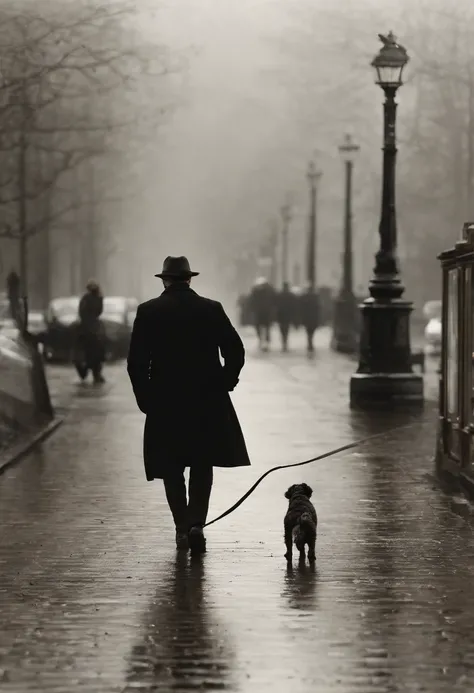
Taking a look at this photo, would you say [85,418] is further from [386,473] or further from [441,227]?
[441,227]

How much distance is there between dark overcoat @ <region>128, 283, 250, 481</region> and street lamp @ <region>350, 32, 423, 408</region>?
38.7 feet

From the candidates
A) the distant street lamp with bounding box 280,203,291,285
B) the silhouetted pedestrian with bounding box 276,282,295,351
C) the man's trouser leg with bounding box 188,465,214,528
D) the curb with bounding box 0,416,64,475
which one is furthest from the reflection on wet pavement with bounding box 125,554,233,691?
the distant street lamp with bounding box 280,203,291,285

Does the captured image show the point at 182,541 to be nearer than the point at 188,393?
No

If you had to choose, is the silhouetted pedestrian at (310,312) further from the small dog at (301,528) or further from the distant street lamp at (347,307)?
the small dog at (301,528)

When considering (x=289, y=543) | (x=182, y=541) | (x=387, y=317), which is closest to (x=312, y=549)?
(x=289, y=543)

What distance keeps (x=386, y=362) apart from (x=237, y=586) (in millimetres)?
13352

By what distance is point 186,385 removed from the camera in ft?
31.9

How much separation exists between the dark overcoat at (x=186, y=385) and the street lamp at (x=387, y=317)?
11798 mm

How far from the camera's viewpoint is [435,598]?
8.23 metres

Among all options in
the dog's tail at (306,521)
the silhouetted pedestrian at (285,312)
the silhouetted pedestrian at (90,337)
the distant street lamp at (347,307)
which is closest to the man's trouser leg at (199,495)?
the dog's tail at (306,521)

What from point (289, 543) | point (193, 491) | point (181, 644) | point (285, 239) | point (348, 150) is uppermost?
point (348, 150)

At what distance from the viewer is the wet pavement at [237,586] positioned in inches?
262

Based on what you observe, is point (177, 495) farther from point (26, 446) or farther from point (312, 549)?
point (26, 446)

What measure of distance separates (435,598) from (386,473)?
223 inches
